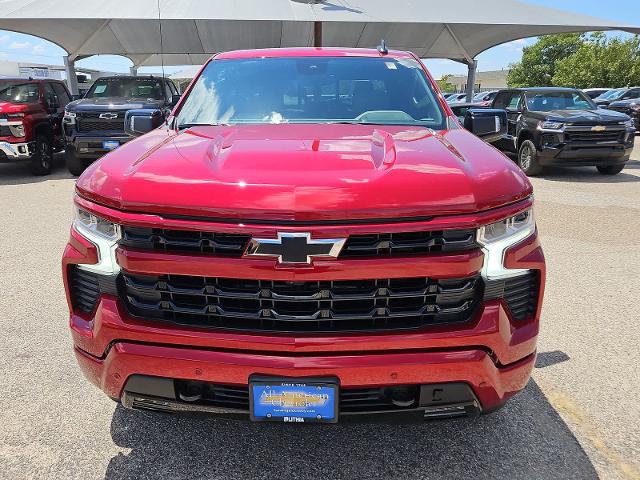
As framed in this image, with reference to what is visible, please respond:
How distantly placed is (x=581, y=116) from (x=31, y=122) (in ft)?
33.7

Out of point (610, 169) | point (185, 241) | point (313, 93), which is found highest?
point (313, 93)

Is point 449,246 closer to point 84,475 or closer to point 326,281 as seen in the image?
point 326,281

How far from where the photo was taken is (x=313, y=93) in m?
3.19

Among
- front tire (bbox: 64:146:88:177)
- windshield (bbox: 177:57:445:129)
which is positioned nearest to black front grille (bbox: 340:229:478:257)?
windshield (bbox: 177:57:445:129)

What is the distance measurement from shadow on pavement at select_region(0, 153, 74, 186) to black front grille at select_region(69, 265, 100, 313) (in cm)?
900

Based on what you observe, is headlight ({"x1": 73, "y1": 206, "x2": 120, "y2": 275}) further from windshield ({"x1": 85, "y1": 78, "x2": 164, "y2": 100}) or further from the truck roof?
windshield ({"x1": 85, "y1": 78, "x2": 164, "y2": 100})

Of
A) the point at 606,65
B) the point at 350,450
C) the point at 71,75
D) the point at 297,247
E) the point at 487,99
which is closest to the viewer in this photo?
the point at 297,247

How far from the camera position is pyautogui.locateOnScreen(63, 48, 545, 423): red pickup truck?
1770mm

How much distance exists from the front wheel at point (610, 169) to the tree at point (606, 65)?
4669 centimetres

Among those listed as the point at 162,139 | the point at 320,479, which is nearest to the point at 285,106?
the point at 162,139

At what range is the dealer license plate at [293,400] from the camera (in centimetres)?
185

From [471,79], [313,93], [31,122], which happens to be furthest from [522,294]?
[471,79]

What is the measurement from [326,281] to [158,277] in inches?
23.9

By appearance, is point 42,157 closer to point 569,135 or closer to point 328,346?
point 569,135
